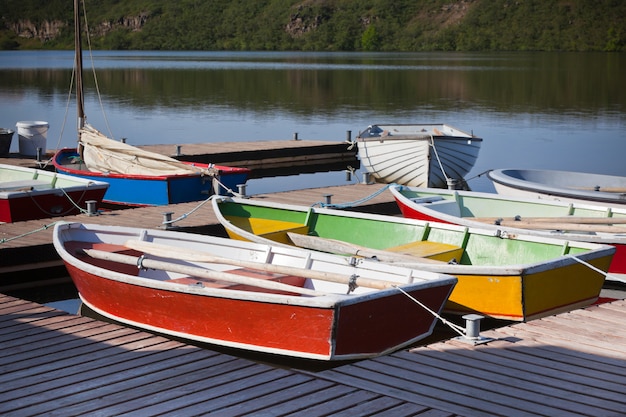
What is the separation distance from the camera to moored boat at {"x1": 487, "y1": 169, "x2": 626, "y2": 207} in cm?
1258

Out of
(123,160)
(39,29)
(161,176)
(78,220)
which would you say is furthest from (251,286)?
(39,29)

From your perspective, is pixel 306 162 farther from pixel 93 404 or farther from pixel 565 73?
pixel 565 73

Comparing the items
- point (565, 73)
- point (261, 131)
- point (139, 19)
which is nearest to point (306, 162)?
point (261, 131)

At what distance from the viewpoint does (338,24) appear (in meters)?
136

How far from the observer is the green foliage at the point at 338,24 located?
116 meters

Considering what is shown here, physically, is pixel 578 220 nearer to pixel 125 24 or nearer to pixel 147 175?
pixel 147 175

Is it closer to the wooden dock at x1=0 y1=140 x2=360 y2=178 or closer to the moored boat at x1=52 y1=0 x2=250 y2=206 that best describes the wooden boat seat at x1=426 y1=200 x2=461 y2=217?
the moored boat at x1=52 y1=0 x2=250 y2=206

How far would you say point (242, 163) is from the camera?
75.0ft

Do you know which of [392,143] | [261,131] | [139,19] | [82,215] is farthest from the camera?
[139,19]

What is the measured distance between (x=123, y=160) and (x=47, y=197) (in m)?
3.49

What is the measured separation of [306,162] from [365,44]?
357ft

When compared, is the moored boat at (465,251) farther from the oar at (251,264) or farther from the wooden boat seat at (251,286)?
the oar at (251,264)

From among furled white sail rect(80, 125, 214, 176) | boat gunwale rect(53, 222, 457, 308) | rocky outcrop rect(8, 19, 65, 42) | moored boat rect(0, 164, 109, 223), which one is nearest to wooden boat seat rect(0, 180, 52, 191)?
moored boat rect(0, 164, 109, 223)

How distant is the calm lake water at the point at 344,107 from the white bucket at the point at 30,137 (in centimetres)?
227
